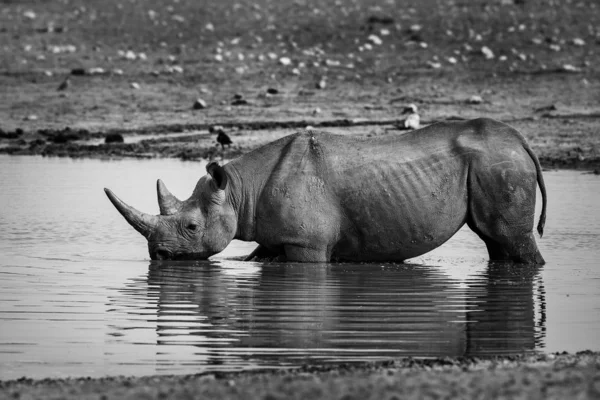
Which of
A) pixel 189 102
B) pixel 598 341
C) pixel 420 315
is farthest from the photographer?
pixel 189 102

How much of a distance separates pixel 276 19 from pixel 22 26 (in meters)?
5.11

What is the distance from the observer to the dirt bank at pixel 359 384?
20.1 feet

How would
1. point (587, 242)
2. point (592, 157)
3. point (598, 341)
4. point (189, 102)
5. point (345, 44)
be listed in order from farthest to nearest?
1. point (345, 44)
2. point (189, 102)
3. point (592, 157)
4. point (587, 242)
5. point (598, 341)

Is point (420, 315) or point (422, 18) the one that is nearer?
point (420, 315)

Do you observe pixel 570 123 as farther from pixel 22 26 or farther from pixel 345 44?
pixel 22 26

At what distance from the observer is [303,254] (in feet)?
36.4

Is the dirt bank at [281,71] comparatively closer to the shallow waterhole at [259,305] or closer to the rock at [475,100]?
the rock at [475,100]

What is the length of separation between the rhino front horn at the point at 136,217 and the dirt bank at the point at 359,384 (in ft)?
14.7

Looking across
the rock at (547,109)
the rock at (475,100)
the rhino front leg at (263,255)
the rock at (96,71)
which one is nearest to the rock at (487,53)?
the rock at (475,100)

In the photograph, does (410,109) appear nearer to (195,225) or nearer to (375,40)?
(375,40)

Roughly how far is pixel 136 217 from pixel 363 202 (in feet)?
6.13

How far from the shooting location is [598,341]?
812 cm

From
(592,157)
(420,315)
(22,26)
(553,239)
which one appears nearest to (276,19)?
(22,26)

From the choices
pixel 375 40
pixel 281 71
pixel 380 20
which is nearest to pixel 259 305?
pixel 281 71
